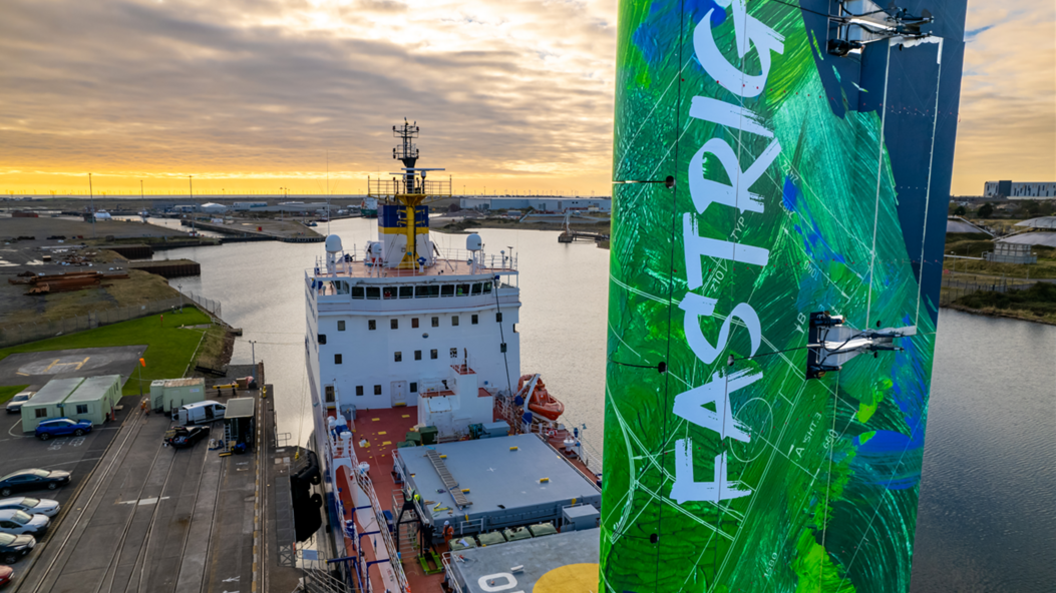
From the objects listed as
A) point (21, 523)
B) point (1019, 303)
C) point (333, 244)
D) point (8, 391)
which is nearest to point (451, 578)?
point (333, 244)

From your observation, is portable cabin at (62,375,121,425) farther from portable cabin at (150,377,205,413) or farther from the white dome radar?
the white dome radar

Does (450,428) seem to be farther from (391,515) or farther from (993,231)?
(993,231)

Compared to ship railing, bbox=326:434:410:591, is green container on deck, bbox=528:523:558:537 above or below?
above

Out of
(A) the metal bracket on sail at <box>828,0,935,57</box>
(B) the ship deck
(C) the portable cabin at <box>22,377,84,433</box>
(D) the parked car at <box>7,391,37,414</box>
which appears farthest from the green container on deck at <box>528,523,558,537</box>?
(D) the parked car at <box>7,391,37,414</box>

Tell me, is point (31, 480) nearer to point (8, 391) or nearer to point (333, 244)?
point (333, 244)

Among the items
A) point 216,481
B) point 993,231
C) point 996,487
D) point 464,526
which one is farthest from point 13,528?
point 993,231
